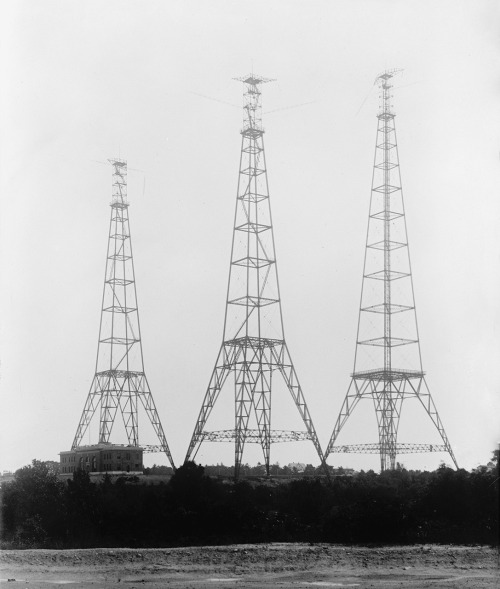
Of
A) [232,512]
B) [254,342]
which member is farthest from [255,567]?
[254,342]

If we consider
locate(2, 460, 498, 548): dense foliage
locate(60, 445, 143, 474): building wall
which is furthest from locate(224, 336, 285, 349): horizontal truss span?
locate(60, 445, 143, 474): building wall

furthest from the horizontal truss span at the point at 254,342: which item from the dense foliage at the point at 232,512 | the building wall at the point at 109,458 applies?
the building wall at the point at 109,458

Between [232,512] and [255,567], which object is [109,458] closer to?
[232,512]

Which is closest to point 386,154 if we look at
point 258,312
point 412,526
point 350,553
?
point 258,312

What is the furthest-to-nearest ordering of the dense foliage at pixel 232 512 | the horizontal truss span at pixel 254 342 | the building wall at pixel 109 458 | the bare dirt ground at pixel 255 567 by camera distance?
1. the building wall at pixel 109 458
2. the horizontal truss span at pixel 254 342
3. the dense foliage at pixel 232 512
4. the bare dirt ground at pixel 255 567

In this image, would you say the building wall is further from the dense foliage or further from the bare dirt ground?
the bare dirt ground

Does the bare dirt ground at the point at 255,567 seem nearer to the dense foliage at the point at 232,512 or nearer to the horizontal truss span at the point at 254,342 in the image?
the dense foliage at the point at 232,512
